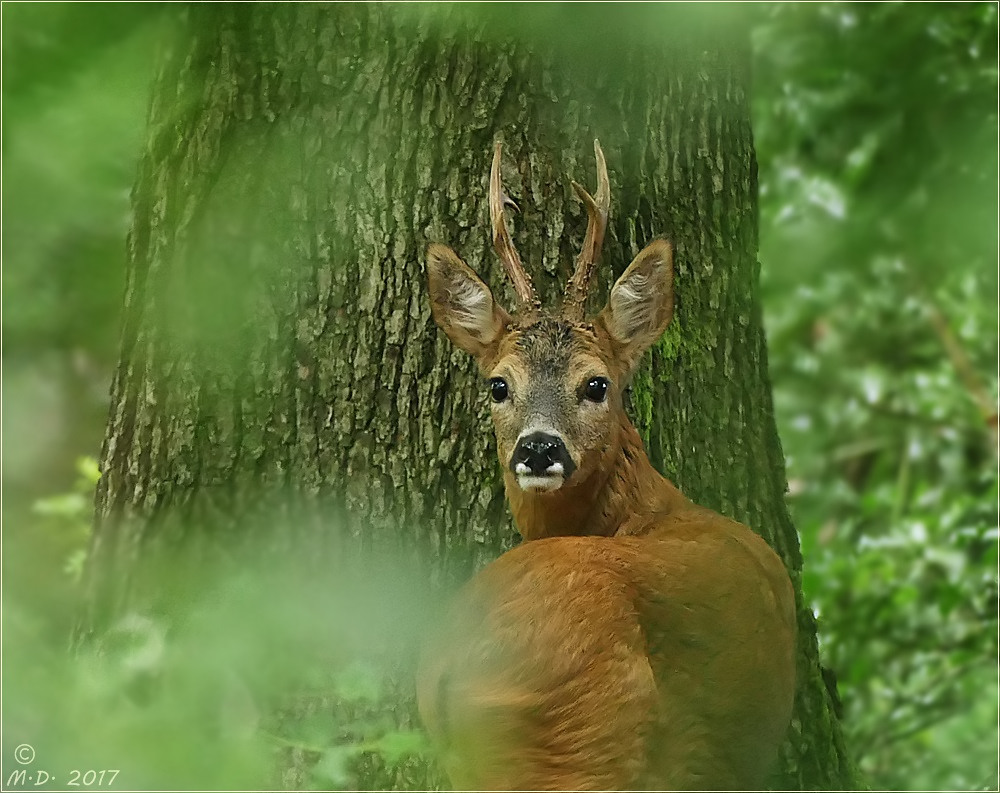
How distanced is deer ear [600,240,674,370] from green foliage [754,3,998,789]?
176cm

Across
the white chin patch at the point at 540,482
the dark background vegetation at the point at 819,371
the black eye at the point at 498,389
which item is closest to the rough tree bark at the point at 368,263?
the dark background vegetation at the point at 819,371

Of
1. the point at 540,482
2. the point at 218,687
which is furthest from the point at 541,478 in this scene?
the point at 218,687

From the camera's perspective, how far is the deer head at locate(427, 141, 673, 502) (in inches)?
101

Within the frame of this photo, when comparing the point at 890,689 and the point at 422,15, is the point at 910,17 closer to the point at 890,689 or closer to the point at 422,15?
the point at 422,15

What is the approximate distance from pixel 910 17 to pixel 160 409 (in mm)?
3125

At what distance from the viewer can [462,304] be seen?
2.79 meters

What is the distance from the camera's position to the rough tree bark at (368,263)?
308 centimetres

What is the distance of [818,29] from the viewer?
474cm

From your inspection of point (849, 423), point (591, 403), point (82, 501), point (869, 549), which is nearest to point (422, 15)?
point (591, 403)

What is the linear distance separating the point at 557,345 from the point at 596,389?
136mm

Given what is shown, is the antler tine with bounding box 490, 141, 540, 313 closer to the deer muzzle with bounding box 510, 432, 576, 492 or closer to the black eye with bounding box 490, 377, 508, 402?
the black eye with bounding box 490, 377, 508, 402

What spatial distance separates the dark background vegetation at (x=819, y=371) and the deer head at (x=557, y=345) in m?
0.63

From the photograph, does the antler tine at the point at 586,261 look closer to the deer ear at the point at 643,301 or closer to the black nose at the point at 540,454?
the deer ear at the point at 643,301

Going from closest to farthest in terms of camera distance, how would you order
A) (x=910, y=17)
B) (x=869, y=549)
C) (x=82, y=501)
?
(x=910, y=17) < (x=82, y=501) < (x=869, y=549)
